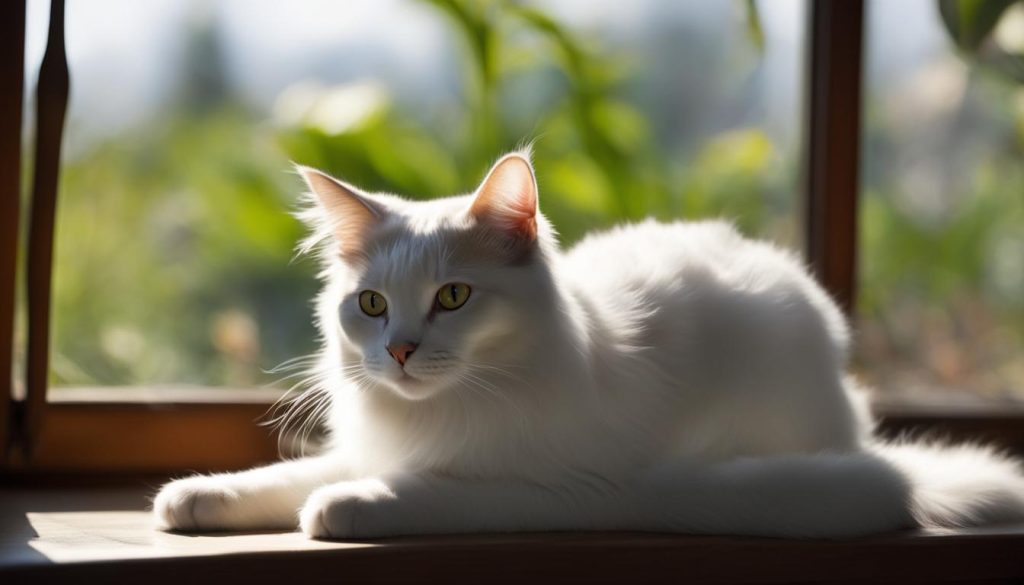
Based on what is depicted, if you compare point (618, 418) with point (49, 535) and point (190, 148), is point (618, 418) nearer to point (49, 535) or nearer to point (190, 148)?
point (49, 535)

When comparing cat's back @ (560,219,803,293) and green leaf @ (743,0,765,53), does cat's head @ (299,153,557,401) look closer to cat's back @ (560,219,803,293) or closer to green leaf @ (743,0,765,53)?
cat's back @ (560,219,803,293)

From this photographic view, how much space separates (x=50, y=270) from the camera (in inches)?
58.1

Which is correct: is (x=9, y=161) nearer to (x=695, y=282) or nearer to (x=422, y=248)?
(x=422, y=248)

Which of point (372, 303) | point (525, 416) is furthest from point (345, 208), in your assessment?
point (525, 416)

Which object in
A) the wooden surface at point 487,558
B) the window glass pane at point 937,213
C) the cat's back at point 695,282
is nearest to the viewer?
the wooden surface at point 487,558

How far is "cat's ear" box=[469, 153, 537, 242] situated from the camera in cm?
119

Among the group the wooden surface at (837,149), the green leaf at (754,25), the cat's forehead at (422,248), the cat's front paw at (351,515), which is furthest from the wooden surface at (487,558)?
the green leaf at (754,25)

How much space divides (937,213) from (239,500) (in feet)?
5.10

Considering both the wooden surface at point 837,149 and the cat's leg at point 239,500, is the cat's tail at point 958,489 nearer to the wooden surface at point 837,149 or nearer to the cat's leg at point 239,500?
the wooden surface at point 837,149

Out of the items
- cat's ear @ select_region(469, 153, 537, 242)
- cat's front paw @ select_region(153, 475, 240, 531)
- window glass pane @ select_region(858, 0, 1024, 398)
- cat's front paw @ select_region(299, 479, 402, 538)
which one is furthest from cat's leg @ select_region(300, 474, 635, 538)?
window glass pane @ select_region(858, 0, 1024, 398)

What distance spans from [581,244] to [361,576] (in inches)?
29.8

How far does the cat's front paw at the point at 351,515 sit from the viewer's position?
3.71 feet

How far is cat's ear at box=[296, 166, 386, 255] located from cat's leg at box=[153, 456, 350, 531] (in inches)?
12.4

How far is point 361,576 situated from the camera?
1067 mm
